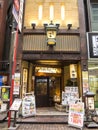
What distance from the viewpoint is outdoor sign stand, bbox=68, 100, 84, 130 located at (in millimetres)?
7603

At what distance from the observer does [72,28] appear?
10844mm

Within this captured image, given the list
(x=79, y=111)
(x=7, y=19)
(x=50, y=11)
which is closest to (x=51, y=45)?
(x=50, y=11)

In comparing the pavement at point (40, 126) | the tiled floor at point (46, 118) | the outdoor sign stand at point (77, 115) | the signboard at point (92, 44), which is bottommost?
the pavement at point (40, 126)

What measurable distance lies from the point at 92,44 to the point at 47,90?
511 centimetres

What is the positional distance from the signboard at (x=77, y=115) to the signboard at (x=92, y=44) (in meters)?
3.44

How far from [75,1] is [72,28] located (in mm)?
2008

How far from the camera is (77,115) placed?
25.6 ft

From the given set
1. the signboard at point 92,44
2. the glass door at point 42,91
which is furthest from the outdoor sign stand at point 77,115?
the glass door at point 42,91

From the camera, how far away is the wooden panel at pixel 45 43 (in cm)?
1052

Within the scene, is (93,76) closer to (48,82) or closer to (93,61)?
(93,61)

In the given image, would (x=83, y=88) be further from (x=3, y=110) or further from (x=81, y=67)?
(x=3, y=110)

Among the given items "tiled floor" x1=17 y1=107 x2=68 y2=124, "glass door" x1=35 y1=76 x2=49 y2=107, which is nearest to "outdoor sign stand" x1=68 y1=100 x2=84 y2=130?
"tiled floor" x1=17 y1=107 x2=68 y2=124

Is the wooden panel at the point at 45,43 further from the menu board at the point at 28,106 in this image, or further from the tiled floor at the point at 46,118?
the tiled floor at the point at 46,118

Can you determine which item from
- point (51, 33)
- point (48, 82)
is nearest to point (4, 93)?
point (48, 82)
